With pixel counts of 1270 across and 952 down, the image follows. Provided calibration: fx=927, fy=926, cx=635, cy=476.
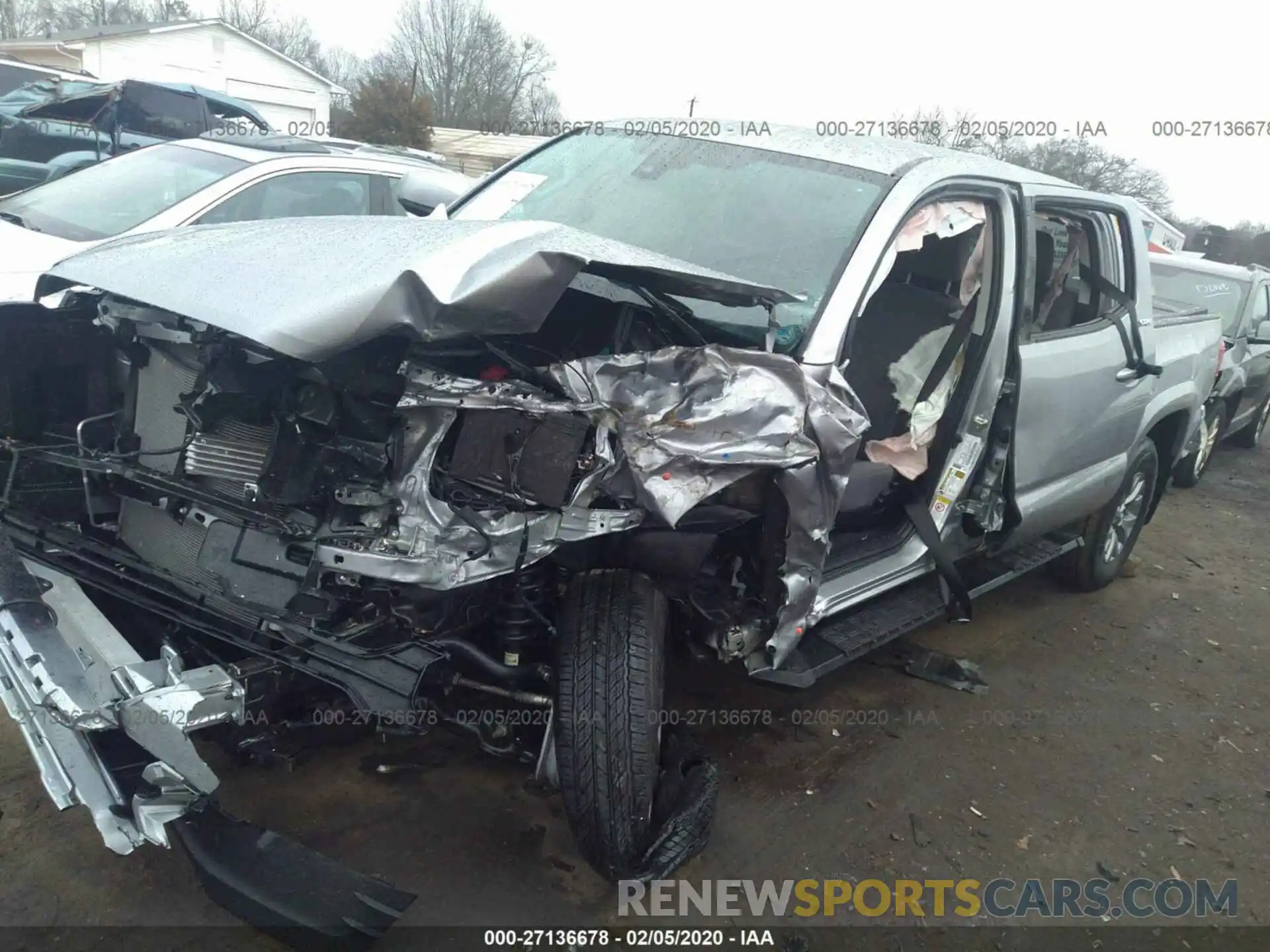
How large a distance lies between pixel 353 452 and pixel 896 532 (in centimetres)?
214

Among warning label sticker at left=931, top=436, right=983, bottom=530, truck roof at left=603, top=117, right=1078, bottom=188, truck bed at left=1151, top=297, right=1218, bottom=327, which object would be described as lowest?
warning label sticker at left=931, top=436, right=983, bottom=530

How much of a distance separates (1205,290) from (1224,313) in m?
0.30

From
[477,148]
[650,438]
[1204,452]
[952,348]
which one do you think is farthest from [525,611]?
[477,148]

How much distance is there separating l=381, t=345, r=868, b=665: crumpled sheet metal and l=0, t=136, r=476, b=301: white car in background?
2.61 metres

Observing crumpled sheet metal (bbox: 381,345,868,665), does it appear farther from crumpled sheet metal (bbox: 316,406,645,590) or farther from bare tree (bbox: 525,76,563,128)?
bare tree (bbox: 525,76,563,128)

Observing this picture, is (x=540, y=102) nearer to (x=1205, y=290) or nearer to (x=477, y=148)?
(x=477, y=148)

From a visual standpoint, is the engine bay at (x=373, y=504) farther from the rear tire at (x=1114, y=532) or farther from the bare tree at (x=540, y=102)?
the bare tree at (x=540, y=102)

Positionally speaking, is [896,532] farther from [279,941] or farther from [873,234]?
[279,941]

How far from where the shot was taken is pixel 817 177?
10.9 feet

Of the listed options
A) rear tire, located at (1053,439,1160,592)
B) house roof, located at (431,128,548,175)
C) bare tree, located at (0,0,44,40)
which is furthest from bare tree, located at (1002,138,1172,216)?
bare tree, located at (0,0,44,40)

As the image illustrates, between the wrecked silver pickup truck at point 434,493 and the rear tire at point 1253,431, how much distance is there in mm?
8435

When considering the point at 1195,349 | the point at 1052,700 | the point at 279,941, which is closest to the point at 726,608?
the point at 279,941

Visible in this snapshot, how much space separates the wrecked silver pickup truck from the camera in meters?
2.12

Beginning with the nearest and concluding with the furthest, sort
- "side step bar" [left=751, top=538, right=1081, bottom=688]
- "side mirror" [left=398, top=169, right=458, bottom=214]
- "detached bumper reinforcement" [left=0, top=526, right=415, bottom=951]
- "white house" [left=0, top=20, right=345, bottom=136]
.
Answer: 1. "detached bumper reinforcement" [left=0, top=526, right=415, bottom=951]
2. "side step bar" [left=751, top=538, right=1081, bottom=688]
3. "side mirror" [left=398, top=169, right=458, bottom=214]
4. "white house" [left=0, top=20, right=345, bottom=136]
